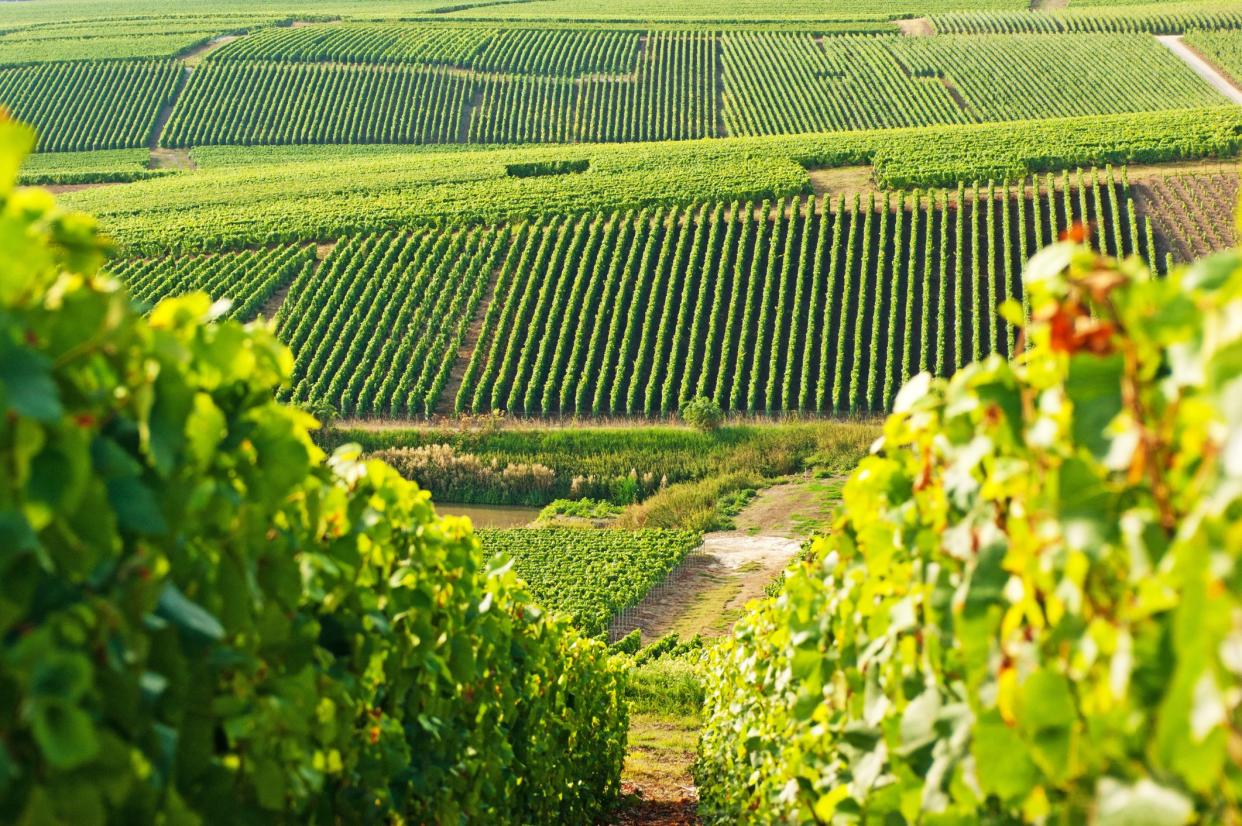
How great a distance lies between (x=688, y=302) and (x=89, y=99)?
63.0 metres

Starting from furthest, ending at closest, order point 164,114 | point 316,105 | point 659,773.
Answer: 1. point 316,105
2. point 164,114
3. point 659,773

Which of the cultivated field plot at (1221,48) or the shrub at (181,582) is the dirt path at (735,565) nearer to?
the shrub at (181,582)

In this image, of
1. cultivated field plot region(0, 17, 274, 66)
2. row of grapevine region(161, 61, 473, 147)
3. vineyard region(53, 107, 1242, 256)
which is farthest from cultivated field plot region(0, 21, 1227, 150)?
vineyard region(53, 107, 1242, 256)

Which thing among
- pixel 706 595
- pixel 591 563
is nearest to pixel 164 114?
pixel 591 563

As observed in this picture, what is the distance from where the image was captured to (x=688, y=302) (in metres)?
50.2

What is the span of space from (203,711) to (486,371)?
44603 millimetres

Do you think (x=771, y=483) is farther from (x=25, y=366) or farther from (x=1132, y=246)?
(x=25, y=366)

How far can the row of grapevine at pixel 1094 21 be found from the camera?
10294 cm

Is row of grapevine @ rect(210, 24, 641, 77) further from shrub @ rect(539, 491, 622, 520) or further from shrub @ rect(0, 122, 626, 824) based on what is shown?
shrub @ rect(0, 122, 626, 824)

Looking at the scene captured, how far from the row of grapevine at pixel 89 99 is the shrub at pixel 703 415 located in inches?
2345

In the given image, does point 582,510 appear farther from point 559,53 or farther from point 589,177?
point 559,53

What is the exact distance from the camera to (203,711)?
9.58 ft

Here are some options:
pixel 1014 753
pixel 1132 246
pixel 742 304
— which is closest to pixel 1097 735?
pixel 1014 753

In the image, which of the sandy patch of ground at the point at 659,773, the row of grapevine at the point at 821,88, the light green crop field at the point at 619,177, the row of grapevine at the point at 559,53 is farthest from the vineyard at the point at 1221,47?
the sandy patch of ground at the point at 659,773
